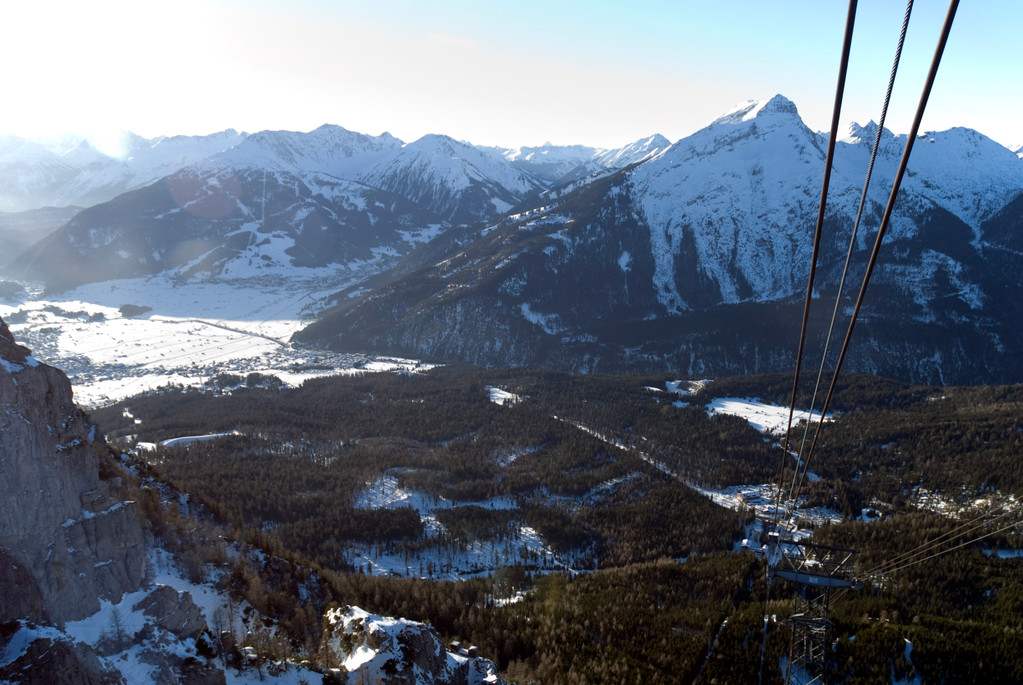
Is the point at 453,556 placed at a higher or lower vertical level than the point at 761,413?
lower

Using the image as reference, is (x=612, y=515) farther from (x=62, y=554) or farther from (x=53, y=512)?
(x=53, y=512)

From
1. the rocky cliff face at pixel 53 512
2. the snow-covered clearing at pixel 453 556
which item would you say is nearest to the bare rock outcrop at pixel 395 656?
the rocky cliff face at pixel 53 512

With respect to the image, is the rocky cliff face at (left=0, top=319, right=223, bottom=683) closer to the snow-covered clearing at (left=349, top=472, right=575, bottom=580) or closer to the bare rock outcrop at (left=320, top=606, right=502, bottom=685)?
the bare rock outcrop at (left=320, top=606, right=502, bottom=685)

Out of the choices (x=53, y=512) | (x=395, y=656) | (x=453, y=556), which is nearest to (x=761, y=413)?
(x=453, y=556)

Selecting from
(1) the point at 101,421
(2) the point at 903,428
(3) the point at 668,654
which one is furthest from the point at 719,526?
(1) the point at 101,421

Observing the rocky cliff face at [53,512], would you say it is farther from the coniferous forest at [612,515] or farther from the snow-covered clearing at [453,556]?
the snow-covered clearing at [453,556]

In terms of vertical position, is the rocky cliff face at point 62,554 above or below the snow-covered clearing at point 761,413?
above

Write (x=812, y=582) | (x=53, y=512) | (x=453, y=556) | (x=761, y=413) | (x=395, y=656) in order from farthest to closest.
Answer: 1. (x=761, y=413)
2. (x=453, y=556)
3. (x=395, y=656)
4. (x=812, y=582)
5. (x=53, y=512)
